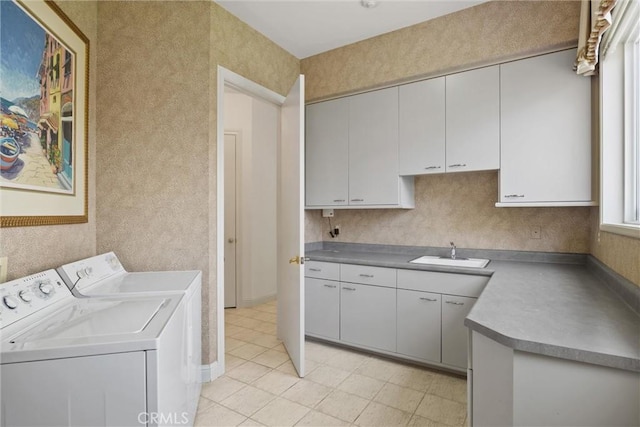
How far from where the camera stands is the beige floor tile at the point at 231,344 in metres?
2.84

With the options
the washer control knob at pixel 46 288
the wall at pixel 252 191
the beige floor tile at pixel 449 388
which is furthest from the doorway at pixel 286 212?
the wall at pixel 252 191

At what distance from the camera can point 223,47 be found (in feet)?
7.86

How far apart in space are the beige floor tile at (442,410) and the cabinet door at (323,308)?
0.94 metres

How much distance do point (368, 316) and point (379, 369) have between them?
392 millimetres

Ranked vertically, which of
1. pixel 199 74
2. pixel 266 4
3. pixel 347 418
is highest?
pixel 266 4

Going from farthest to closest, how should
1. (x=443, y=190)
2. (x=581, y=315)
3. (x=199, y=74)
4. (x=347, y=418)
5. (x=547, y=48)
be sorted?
(x=443, y=190)
(x=199, y=74)
(x=547, y=48)
(x=347, y=418)
(x=581, y=315)

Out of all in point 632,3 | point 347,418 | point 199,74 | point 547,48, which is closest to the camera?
point 632,3

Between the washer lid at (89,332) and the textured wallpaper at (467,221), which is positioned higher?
the textured wallpaper at (467,221)

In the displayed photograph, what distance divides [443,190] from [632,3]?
1.61m

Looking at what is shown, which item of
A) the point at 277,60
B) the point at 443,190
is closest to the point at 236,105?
the point at 277,60

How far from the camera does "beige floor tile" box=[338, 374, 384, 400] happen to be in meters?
2.13

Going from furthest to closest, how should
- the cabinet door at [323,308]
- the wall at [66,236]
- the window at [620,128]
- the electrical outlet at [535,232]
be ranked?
the cabinet door at [323,308] < the electrical outlet at [535,232] < the window at [620,128] < the wall at [66,236]

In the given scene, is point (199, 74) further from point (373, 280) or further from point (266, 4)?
point (373, 280)

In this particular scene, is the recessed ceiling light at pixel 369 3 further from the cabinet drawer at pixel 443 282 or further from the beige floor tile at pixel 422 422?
the beige floor tile at pixel 422 422
